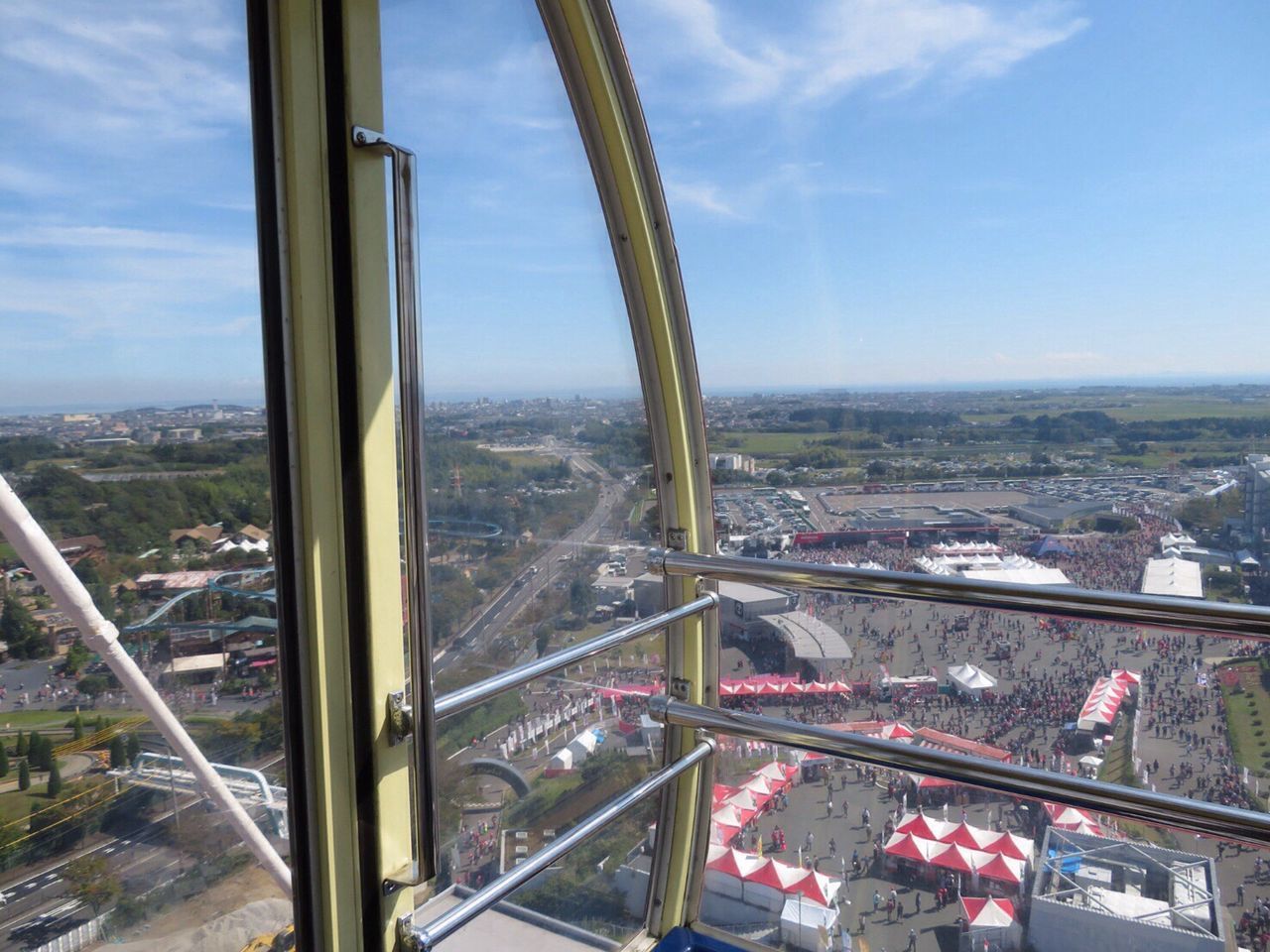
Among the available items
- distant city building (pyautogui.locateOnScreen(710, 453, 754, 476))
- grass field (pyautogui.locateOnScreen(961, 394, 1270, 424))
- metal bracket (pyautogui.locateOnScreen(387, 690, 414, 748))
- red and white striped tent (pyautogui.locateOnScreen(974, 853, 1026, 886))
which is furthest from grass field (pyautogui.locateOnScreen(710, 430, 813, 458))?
metal bracket (pyautogui.locateOnScreen(387, 690, 414, 748))

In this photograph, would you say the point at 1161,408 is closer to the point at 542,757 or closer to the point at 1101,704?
the point at 1101,704

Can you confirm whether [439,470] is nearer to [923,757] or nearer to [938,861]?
[923,757]

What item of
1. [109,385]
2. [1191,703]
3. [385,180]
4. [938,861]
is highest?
[385,180]

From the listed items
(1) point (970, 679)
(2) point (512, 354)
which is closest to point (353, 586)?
(2) point (512, 354)

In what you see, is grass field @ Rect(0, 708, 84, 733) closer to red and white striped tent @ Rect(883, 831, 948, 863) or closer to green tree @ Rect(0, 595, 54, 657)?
green tree @ Rect(0, 595, 54, 657)

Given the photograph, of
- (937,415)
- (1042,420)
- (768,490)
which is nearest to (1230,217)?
(1042,420)

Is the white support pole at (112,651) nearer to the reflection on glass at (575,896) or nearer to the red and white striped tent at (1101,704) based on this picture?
the reflection on glass at (575,896)

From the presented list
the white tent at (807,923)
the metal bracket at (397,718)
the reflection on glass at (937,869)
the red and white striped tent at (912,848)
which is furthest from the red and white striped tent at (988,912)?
the metal bracket at (397,718)
